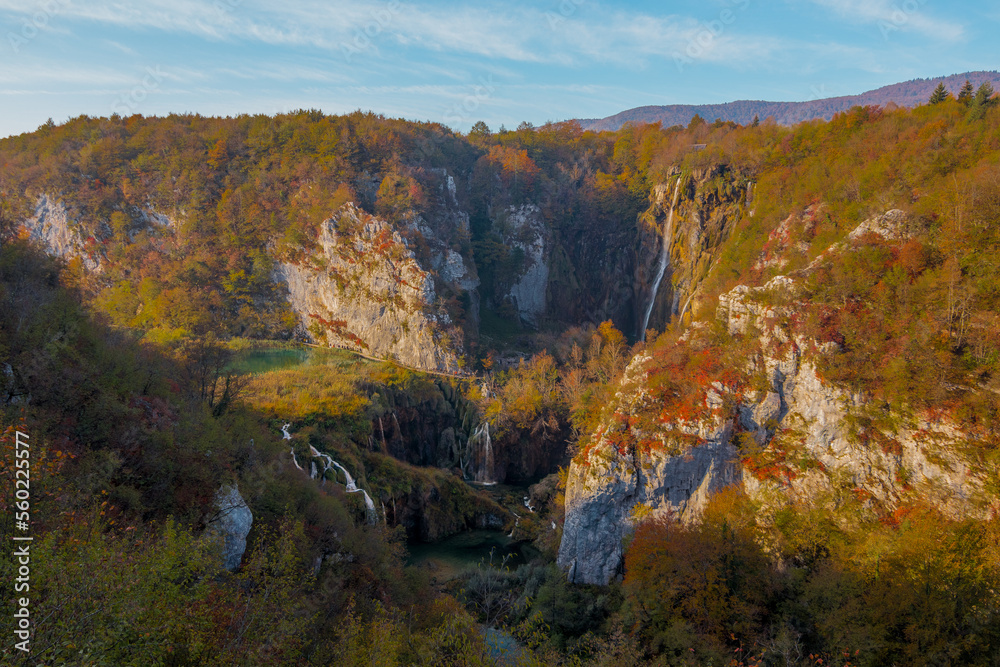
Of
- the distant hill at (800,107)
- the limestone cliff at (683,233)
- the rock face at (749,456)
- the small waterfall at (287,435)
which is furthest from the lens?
the distant hill at (800,107)

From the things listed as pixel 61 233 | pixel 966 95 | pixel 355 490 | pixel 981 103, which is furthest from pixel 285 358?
pixel 966 95

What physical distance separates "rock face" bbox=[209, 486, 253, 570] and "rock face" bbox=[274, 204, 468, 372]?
38183 millimetres

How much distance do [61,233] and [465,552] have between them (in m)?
65.7

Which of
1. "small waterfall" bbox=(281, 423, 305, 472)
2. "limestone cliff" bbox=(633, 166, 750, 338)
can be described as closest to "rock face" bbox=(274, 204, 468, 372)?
"small waterfall" bbox=(281, 423, 305, 472)

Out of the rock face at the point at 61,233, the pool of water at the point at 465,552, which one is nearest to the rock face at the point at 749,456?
the pool of water at the point at 465,552

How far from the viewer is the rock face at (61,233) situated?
62344mm

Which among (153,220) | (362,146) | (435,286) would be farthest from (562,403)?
(153,220)

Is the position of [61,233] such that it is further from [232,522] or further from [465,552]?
[232,522]

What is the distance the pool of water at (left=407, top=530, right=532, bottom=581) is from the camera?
28688 mm

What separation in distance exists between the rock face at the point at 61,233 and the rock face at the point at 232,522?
62.7 metres

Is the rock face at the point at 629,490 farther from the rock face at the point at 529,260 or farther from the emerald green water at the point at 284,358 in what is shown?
the rock face at the point at 529,260

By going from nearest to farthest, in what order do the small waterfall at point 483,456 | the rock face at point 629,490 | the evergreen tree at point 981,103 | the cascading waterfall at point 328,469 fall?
1. the rock face at point 629,490
2. the cascading waterfall at point 328,469
3. the evergreen tree at point 981,103
4. the small waterfall at point 483,456

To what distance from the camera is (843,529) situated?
21.3 meters

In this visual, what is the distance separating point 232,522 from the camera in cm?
1509
